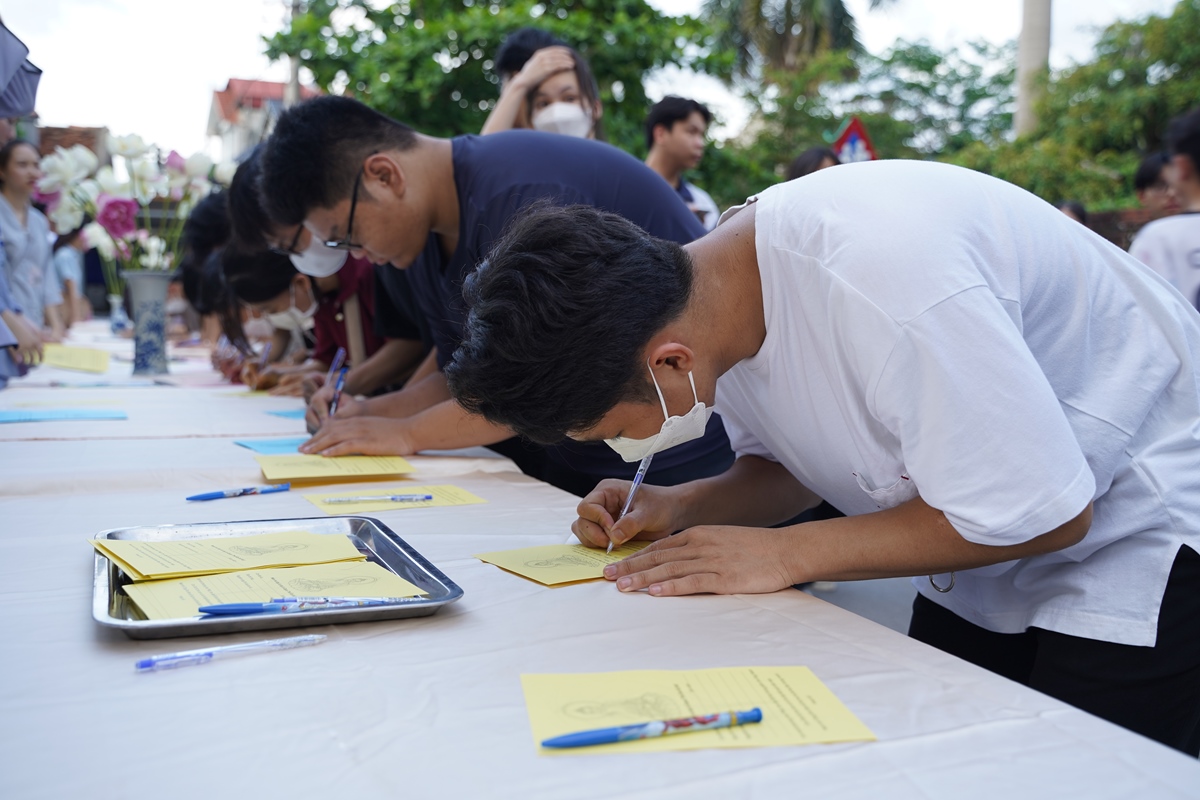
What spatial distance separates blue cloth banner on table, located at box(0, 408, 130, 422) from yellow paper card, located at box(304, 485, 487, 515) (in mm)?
1181

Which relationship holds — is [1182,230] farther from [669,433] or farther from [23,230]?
[23,230]

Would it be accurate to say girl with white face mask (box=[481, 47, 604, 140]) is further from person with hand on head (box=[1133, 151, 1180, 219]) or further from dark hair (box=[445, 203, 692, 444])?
person with hand on head (box=[1133, 151, 1180, 219])

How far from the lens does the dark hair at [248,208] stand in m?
2.41

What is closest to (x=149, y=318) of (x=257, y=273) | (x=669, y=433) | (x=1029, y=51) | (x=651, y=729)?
(x=257, y=273)

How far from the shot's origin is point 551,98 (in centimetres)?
309

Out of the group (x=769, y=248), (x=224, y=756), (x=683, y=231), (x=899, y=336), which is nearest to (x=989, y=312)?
(x=899, y=336)

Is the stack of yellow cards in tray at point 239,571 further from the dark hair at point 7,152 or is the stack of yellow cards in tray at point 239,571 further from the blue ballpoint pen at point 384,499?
the dark hair at point 7,152

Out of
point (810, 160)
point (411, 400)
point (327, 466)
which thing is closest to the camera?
point (327, 466)

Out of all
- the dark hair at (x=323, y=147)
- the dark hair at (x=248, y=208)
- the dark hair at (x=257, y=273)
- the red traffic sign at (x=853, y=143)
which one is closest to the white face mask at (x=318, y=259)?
the dark hair at (x=248, y=208)

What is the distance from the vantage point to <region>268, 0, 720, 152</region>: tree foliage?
661 centimetres

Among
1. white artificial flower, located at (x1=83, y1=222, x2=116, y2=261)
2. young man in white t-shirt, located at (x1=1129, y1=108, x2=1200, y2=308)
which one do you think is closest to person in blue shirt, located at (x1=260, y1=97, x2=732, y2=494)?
young man in white t-shirt, located at (x1=1129, y1=108, x2=1200, y2=308)

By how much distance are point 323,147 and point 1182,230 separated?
2.59 m

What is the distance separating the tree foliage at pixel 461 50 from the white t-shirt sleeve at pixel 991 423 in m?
6.17

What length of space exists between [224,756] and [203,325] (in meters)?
6.17
